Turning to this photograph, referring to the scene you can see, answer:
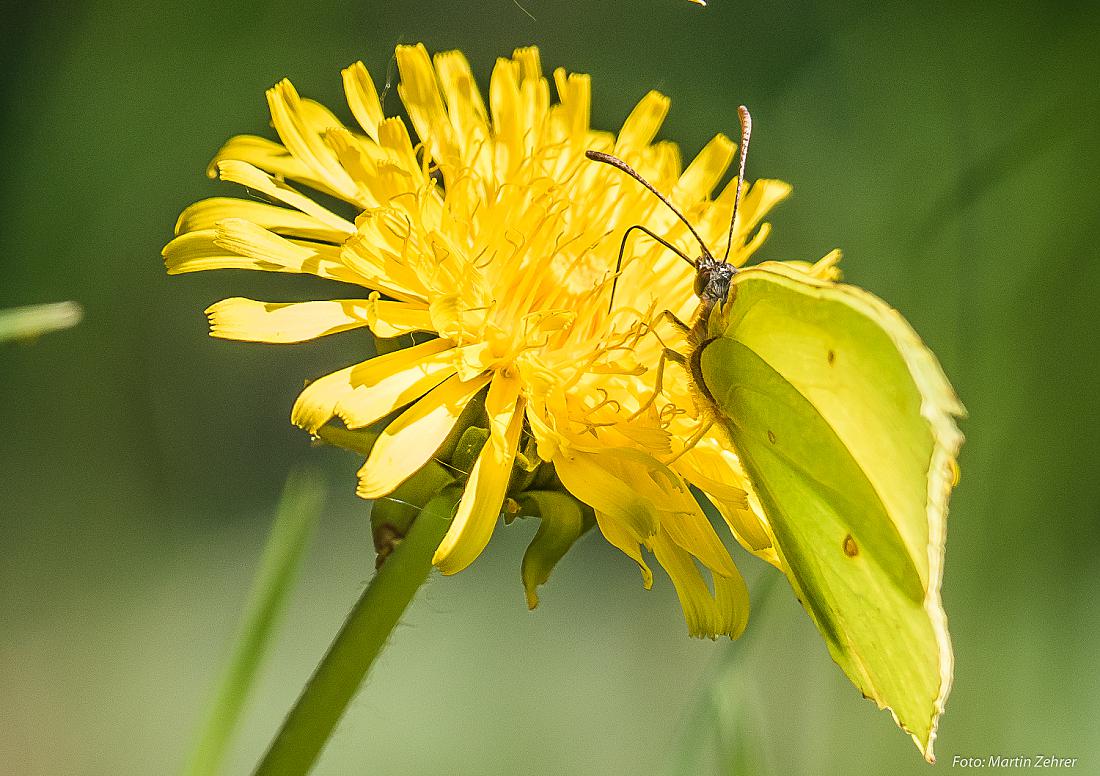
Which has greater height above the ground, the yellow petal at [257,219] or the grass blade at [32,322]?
the yellow petal at [257,219]

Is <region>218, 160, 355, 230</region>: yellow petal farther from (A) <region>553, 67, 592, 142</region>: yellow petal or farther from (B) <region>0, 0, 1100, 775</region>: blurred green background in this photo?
(B) <region>0, 0, 1100, 775</region>: blurred green background

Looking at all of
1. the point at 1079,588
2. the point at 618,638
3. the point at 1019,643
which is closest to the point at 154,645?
the point at 618,638

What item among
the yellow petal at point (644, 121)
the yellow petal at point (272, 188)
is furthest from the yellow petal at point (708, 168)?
the yellow petal at point (272, 188)

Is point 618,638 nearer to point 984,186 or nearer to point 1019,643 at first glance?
point 1019,643

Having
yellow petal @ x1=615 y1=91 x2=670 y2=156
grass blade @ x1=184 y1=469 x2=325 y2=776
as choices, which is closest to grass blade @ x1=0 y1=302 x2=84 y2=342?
grass blade @ x1=184 y1=469 x2=325 y2=776

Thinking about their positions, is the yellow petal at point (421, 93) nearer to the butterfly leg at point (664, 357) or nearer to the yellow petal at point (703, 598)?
the butterfly leg at point (664, 357)

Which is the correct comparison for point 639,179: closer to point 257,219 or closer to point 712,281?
point 712,281

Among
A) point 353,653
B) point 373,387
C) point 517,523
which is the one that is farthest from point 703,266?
point 517,523
